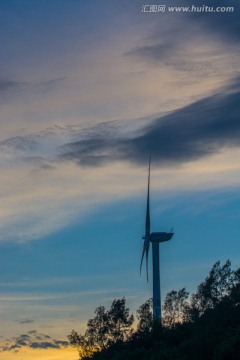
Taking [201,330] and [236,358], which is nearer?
[236,358]

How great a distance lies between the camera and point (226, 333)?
617ft

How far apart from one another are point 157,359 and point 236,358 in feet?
97.7

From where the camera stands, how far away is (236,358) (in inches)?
6786

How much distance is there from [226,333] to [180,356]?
1224cm

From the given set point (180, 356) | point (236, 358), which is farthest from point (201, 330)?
point (236, 358)

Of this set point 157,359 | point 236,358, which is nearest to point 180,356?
point 157,359

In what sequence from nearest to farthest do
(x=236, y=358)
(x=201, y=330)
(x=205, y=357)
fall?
(x=236, y=358), (x=205, y=357), (x=201, y=330)

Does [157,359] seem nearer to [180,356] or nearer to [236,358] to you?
[180,356]

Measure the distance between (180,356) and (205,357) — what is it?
9622mm

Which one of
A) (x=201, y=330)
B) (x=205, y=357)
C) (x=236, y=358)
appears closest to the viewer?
(x=236, y=358)

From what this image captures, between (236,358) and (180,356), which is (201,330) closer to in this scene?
(180,356)

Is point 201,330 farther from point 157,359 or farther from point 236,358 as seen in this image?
point 236,358

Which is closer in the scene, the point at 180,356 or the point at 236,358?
the point at 236,358

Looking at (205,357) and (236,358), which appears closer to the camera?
(236,358)
